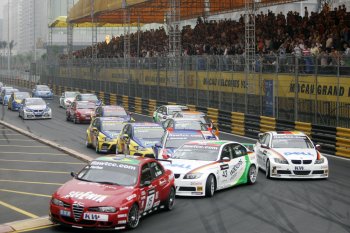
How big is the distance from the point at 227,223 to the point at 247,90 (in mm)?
19025

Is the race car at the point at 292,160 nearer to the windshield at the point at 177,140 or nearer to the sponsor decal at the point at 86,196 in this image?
the windshield at the point at 177,140

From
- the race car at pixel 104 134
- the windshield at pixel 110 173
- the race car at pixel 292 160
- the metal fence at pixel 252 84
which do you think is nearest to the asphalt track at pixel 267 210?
the race car at pixel 292 160

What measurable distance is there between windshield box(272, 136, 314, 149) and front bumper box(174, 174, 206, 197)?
4831 mm

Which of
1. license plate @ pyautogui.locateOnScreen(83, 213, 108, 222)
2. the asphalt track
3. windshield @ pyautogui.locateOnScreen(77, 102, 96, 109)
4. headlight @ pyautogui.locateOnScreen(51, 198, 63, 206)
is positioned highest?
windshield @ pyautogui.locateOnScreen(77, 102, 96, 109)

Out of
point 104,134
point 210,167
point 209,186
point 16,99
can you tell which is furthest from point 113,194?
point 16,99

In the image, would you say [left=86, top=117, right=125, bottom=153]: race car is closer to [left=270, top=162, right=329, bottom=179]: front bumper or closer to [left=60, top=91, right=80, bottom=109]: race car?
[left=270, top=162, right=329, bottom=179]: front bumper

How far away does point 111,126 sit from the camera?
2517cm

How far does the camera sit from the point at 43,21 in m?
194

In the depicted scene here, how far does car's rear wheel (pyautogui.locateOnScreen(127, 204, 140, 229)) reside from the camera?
11.6 meters

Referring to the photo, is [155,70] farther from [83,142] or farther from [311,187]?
[311,187]

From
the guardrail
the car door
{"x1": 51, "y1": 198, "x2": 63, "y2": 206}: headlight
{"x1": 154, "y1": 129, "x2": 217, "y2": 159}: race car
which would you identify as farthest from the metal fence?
{"x1": 51, "y1": 198, "x2": 63, "y2": 206}: headlight

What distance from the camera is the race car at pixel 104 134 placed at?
23.8 m

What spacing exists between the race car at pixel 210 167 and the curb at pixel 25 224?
3.90m

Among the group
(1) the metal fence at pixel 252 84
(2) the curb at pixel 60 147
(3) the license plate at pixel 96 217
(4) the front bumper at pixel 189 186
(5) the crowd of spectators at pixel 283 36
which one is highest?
(5) the crowd of spectators at pixel 283 36
